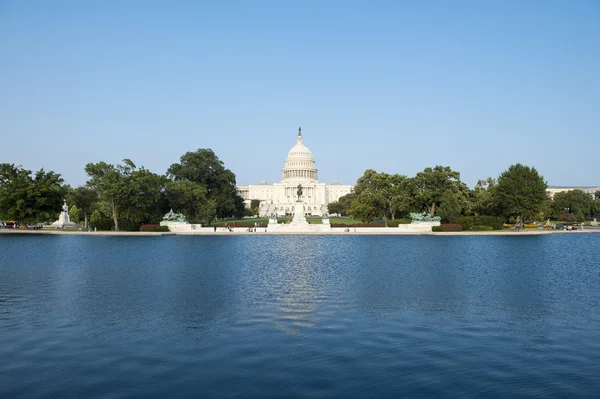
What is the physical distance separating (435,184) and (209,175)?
131 feet

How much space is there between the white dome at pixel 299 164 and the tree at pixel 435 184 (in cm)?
10645

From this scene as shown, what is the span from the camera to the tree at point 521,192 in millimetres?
75312

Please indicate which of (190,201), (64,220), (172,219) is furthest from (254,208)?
(172,219)

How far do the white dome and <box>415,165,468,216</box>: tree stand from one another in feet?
349

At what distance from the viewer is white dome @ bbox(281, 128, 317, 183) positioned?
187 m

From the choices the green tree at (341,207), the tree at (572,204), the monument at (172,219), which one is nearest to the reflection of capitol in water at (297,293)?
the monument at (172,219)

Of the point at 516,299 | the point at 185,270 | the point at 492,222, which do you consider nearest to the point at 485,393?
the point at 516,299

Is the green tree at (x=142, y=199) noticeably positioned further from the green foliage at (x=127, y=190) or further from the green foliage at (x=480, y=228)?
the green foliage at (x=480, y=228)

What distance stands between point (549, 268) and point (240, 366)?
2496 centimetres

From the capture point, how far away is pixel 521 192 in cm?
7594

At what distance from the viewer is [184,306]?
67.0 feet

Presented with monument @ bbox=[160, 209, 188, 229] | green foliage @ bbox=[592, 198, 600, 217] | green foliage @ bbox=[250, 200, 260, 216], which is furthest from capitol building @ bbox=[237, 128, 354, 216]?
monument @ bbox=[160, 209, 188, 229]

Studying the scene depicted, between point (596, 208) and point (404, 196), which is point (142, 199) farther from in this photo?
point (596, 208)

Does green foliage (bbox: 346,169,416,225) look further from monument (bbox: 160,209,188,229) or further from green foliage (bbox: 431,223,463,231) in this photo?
monument (bbox: 160,209,188,229)
